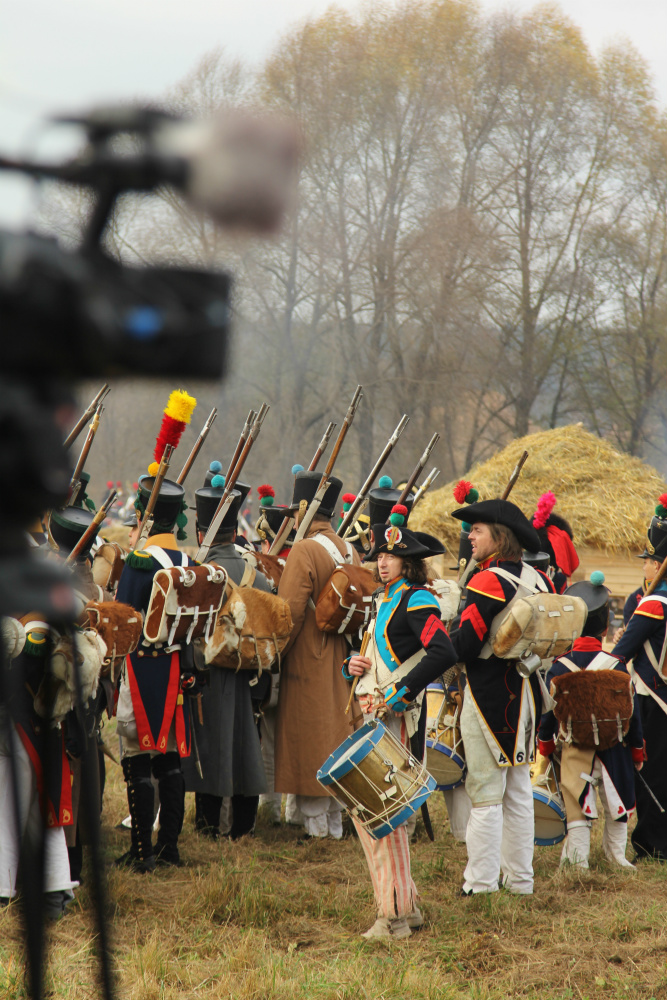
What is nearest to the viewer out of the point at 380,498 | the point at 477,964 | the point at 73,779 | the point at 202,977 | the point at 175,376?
the point at 175,376

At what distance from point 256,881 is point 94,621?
5.24 ft

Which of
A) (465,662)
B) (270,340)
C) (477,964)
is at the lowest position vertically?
(477,964)

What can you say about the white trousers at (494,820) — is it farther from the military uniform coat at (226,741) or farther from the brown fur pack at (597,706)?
the military uniform coat at (226,741)

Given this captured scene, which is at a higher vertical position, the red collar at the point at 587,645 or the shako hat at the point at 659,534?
the shako hat at the point at 659,534

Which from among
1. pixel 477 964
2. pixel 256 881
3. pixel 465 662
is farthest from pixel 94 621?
pixel 477 964

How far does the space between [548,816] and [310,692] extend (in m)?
1.68

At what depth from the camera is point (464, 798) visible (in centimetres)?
582

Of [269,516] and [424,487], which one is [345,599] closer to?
[424,487]

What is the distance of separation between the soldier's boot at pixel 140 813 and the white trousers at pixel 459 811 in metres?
1.96

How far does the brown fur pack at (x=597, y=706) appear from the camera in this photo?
17.0ft

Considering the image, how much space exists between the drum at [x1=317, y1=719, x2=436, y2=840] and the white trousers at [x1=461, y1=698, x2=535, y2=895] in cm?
74

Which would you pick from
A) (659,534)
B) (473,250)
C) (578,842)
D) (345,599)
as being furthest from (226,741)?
(473,250)

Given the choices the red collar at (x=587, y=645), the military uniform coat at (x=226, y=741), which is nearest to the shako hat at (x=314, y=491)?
the military uniform coat at (x=226, y=741)

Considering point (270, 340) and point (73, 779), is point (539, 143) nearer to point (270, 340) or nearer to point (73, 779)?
point (270, 340)
